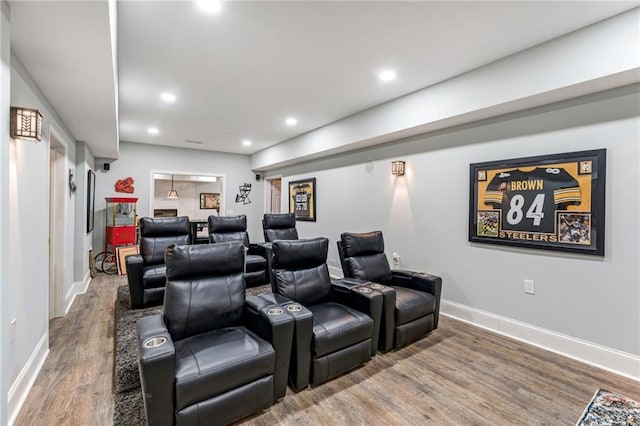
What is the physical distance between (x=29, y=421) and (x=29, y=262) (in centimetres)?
114

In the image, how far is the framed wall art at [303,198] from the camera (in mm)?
6195

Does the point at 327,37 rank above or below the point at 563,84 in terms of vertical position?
above

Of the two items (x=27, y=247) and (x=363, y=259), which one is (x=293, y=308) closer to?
(x=363, y=259)

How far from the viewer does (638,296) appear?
241cm

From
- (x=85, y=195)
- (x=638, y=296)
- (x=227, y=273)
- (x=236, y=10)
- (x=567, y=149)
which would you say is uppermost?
(x=236, y=10)

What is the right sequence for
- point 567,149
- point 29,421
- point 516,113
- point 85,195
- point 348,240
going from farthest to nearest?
point 85,195 → point 348,240 → point 516,113 → point 567,149 → point 29,421

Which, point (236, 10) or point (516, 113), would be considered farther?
point (516, 113)

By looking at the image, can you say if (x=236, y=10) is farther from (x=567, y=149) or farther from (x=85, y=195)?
(x=85, y=195)

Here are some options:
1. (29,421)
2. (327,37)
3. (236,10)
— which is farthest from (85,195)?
(327,37)

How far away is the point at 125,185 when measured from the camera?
654 centimetres

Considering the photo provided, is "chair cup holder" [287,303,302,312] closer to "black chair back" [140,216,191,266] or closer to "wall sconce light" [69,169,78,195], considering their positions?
"black chair back" [140,216,191,266]

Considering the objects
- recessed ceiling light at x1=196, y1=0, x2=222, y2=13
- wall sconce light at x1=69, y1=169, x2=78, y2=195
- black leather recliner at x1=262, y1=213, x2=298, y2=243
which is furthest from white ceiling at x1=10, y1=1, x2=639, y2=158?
black leather recliner at x1=262, y1=213, x2=298, y2=243

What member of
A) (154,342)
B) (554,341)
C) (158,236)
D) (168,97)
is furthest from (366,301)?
(168,97)

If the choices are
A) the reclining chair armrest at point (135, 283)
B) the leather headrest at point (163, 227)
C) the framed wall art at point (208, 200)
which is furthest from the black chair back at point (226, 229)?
the framed wall art at point (208, 200)
